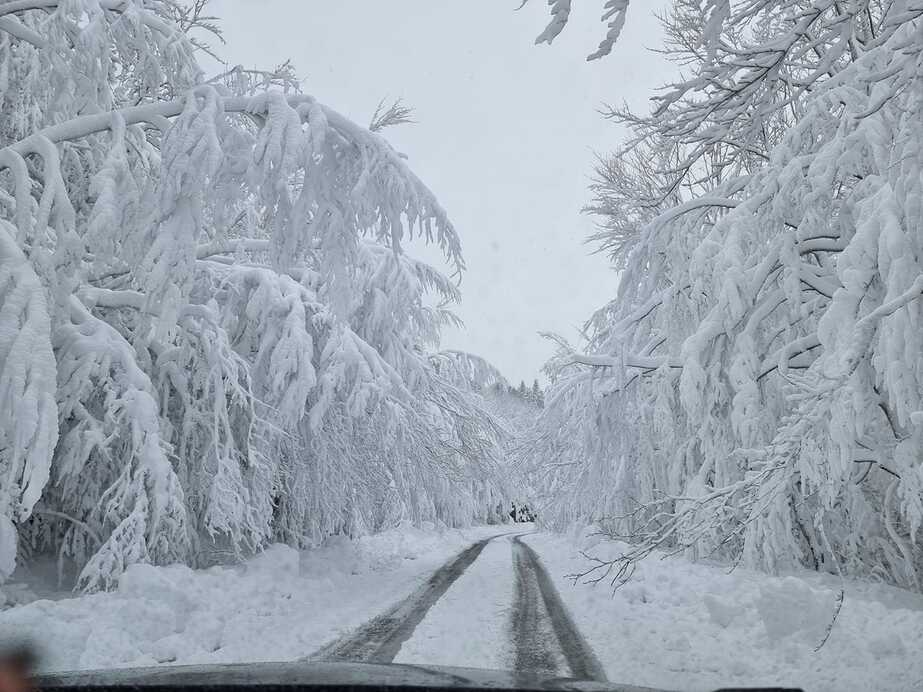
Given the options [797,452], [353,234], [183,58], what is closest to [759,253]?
[797,452]

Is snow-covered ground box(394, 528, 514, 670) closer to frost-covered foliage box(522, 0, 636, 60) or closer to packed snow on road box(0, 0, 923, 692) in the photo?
packed snow on road box(0, 0, 923, 692)

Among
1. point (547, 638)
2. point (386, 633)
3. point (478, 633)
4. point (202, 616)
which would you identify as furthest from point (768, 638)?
point (202, 616)

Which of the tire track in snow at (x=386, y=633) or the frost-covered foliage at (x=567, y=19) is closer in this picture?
the frost-covered foliage at (x=567, y=19)

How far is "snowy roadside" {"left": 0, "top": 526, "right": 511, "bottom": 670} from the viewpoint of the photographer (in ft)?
22.6

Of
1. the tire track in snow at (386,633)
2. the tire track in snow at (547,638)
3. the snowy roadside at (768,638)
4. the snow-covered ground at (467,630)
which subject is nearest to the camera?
the snowy roadside at (768,638)

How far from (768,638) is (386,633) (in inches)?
174

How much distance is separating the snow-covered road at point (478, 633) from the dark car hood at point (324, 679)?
5.30ft

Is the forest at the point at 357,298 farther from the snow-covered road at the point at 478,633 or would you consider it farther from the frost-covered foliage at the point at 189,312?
the snow-covered road at the point at 478,633

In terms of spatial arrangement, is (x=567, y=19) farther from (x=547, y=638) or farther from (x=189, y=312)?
(x=189, y=312)

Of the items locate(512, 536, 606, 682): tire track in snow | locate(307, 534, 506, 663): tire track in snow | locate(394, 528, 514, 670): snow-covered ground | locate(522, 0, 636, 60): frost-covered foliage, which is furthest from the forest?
locate(307, 534, 506, 663): tire track in snow

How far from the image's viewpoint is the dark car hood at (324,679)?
2.36m

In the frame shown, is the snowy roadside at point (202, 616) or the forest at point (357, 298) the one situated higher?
the forest at point (357, 298)

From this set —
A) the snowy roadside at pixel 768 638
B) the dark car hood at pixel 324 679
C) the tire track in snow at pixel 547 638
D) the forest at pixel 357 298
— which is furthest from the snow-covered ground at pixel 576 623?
the dark car hood at pixel 324 679

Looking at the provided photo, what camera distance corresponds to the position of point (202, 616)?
28.7 ft
